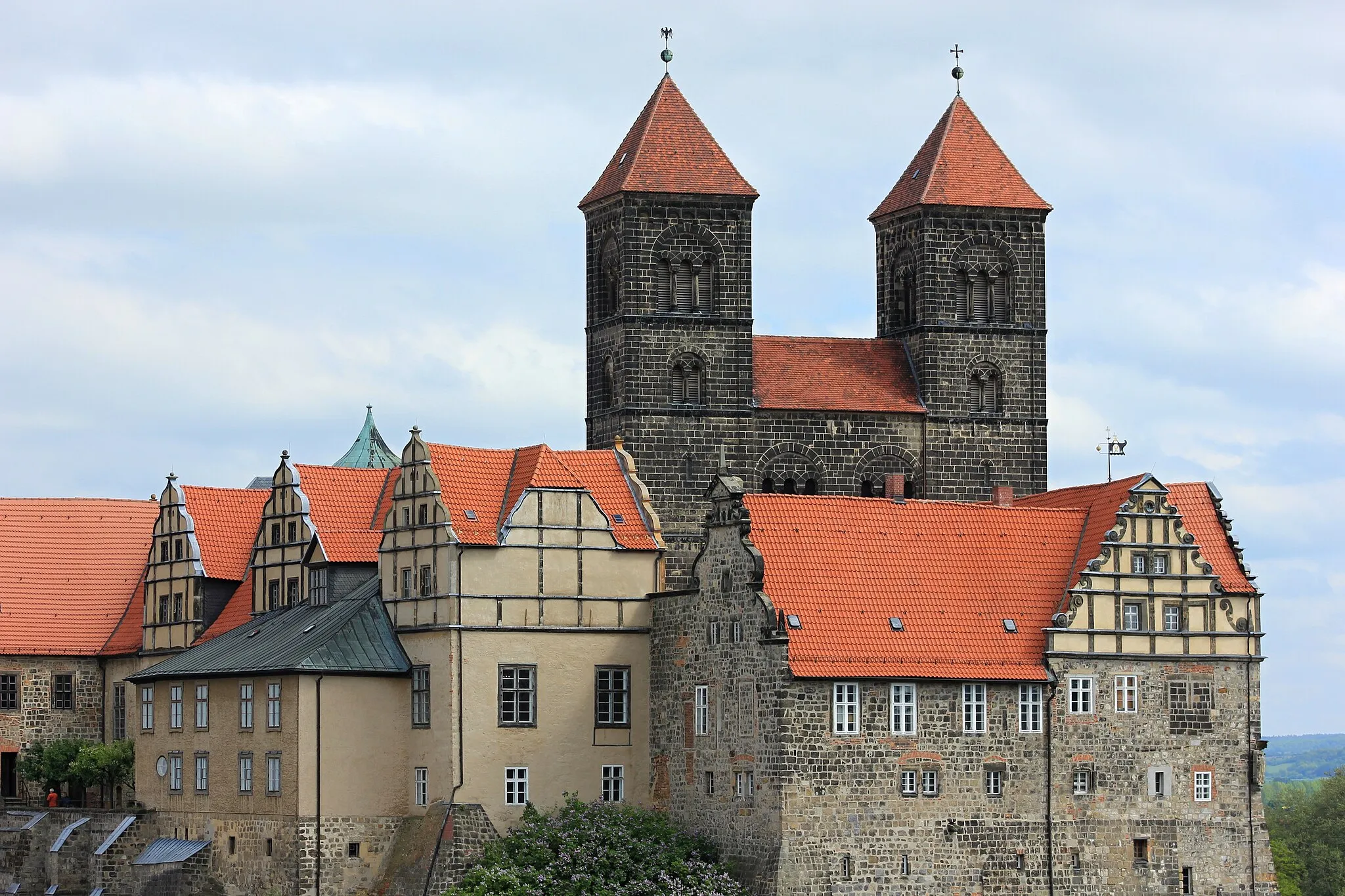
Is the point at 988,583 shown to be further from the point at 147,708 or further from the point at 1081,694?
the point at 147,708

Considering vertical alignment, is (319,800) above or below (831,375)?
below

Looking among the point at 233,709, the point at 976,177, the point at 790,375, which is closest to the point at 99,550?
the point at 233,709

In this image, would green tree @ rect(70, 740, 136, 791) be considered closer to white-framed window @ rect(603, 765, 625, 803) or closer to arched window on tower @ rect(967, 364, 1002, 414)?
white-framed window @ rect(603, 765, 625, 803)

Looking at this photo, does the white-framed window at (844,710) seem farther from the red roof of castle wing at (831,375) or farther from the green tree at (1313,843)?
the green tree at (1313,843)

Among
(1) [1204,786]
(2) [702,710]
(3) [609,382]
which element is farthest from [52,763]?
(1) [1204,786]

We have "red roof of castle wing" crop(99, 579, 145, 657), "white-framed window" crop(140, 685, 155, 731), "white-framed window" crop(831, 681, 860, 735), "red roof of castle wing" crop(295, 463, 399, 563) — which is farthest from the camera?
"red roof of castle wing" crop(99, 579, 145, 657)

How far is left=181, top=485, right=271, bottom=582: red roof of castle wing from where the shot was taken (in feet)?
292

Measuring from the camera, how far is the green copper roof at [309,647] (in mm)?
77438

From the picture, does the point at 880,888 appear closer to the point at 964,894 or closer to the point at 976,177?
the point at 964,894

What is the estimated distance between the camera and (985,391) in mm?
92250

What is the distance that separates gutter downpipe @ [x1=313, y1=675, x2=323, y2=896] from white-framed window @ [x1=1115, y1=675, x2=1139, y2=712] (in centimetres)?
2081

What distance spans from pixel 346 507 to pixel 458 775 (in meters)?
12.1

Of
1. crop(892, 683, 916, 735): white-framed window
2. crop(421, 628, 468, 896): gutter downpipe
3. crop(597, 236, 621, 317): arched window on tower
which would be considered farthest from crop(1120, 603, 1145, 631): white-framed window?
crop(597, 236, 621, 317): arched window on tower

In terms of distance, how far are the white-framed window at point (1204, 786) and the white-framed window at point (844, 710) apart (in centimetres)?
1032
